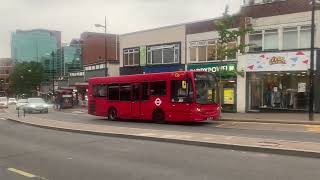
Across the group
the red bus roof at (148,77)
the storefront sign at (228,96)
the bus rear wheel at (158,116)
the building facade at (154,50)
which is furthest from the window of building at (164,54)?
the bus rear wheel at (158,116)

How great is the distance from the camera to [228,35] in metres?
37.5

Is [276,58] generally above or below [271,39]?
below

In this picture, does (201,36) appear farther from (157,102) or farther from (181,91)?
(181,91)

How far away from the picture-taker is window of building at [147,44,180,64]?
46188mm

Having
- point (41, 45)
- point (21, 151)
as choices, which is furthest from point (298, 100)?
point (41, 45)

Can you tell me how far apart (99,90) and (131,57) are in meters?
16.6

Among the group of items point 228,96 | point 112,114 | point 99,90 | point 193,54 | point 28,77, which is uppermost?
point 193,54

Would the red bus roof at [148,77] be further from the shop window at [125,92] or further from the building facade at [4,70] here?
the building facade at [4,70]

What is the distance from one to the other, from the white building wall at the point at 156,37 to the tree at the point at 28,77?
7066cm

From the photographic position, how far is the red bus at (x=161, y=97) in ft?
92.8

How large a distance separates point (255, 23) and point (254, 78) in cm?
393

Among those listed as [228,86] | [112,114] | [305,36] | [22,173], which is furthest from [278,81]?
[22,173]

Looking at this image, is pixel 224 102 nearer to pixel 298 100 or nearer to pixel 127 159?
pixel 298 100

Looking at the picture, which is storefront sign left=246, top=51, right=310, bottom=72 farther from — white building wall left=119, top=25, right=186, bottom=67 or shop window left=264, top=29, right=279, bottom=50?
white building wall left=119, top=25, right=186, bottom=67
